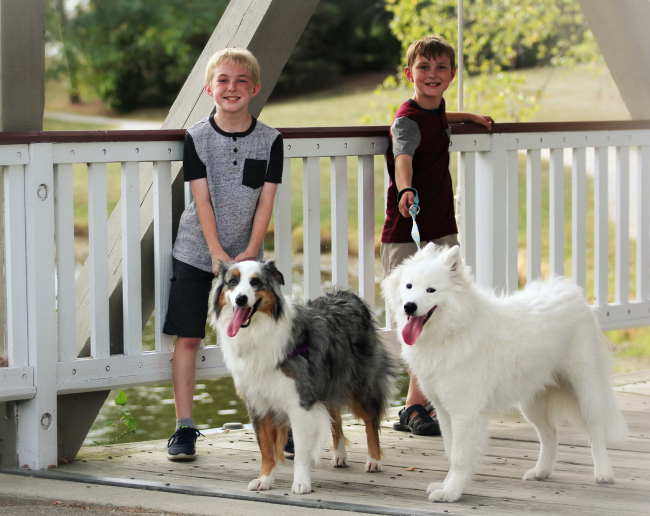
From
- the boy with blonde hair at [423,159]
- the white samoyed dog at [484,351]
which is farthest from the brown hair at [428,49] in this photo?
the white samoyed dog at [484,351]

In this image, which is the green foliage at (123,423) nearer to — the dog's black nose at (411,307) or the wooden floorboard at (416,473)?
the wooden floorboard at (416,473)

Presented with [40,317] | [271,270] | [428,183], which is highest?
[428,183]

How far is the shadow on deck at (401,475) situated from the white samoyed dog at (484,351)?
0.14 m

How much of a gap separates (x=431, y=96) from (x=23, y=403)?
1.96m

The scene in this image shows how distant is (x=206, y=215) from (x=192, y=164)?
0.64 ft

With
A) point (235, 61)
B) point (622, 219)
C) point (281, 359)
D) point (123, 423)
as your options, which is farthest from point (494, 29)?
point (281, 359)

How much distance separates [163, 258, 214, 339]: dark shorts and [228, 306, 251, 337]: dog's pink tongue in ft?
2.16

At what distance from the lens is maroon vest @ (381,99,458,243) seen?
4633 mm

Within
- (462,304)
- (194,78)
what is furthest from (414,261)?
(194,78)

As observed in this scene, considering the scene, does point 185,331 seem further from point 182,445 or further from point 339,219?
point 339,219

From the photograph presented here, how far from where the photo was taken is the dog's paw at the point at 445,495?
3.68 meters

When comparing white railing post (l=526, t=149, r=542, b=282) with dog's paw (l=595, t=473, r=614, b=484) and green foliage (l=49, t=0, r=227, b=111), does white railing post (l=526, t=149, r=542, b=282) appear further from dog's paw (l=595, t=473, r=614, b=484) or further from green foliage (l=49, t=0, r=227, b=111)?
green foliage (l=49, t=0, r=227, b=111)

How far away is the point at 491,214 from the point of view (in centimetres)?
529

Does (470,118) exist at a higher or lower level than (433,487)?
higher
